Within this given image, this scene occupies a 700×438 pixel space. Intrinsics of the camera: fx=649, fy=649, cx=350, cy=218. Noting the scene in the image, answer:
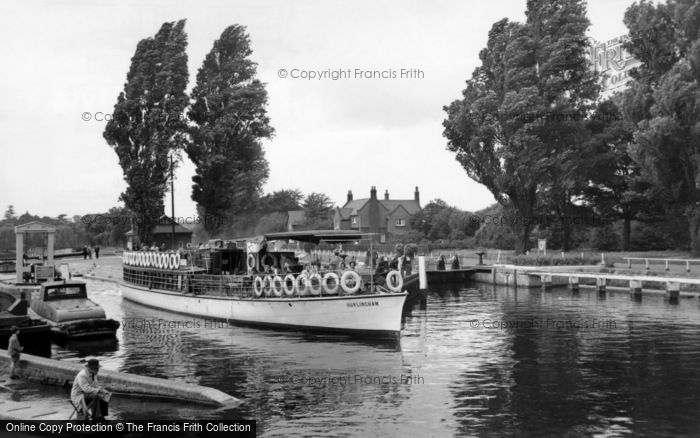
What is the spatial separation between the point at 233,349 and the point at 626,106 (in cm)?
4342

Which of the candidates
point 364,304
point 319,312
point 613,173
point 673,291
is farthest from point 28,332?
point 613,173

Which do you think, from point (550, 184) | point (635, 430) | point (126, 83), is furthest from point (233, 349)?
point (126, 83)

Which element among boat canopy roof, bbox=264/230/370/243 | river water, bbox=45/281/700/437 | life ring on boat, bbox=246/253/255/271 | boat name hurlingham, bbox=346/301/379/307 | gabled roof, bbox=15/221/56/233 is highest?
gabled roof, bbox=15/221/56/233

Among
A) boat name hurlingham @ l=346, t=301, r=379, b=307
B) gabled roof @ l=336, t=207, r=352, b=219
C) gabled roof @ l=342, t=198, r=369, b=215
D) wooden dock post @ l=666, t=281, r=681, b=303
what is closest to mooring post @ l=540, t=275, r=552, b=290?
wooden dock post @ l=666, t=281, r=681, b=303

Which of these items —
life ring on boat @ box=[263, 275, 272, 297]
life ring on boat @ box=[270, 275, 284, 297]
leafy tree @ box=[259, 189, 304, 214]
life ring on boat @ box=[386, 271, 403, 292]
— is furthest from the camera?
leafy tree @ box=[259, 189, 304, 214]

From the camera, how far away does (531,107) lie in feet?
198

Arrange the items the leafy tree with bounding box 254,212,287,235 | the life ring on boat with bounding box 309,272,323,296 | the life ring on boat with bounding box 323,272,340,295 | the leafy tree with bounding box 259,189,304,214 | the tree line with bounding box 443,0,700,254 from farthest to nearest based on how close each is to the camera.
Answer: the leafy tree with bounding box 259,189,304,214, the leafy tree with bounding box 254,212,287,235, the tree line with bounding box 443,0,700,254, the life ring on boat with bounding box 309,272,323,296, the life ring on boat with bounding box 323,272,340,295

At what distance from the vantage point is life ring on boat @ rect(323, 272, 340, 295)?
2995 centimetres

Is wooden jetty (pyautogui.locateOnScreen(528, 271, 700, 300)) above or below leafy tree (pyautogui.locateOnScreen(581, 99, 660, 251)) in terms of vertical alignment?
below

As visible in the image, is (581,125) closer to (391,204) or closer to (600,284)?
(600,284)

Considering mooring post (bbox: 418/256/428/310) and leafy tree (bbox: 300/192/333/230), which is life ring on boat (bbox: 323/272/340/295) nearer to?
mooring post (bbox: 418/256/428/310)

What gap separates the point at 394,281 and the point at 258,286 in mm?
7660

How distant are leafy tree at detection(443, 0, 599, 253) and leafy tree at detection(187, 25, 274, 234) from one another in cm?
2322

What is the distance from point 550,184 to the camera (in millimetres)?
62000
